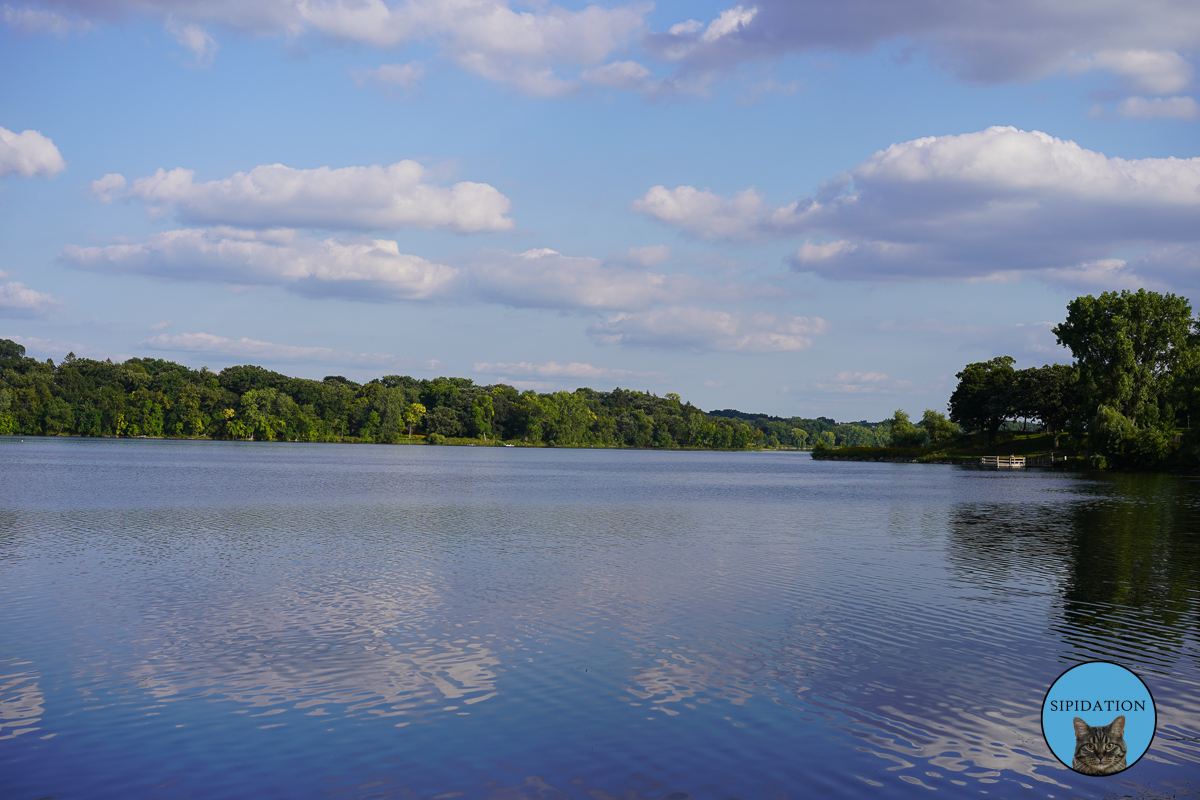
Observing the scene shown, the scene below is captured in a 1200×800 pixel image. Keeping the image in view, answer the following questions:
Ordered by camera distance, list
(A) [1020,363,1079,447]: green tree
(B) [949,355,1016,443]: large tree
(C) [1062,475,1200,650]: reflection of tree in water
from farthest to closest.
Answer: (B) [949,355,1016,443]: large tree → (A) [1020,363,1079,447]: green tree → (C) [1062,475,1200,650]: reflection of tree in water

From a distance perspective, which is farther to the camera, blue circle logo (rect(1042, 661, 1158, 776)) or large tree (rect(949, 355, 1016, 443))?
large tree (rect(949, 355, 1016, 443))

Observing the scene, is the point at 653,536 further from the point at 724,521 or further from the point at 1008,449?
the point at 1008,449

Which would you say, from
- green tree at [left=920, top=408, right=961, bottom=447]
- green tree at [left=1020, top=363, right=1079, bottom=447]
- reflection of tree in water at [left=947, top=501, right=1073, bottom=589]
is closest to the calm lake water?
reflection of tree in water at [left=947, top=501, right=1073, bottom=589]

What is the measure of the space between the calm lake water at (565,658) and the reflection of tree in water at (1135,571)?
0.16 meters

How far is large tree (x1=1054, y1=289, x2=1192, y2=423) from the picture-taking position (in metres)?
92.8

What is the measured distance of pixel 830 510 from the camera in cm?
4684

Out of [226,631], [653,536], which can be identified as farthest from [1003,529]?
[226,631]

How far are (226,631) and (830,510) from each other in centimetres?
3678

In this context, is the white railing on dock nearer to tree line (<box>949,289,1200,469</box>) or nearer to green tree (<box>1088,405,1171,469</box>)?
tree line (<box>949,289,1200,469</box>)

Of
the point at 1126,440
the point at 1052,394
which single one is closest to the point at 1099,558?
the point at 1126,440

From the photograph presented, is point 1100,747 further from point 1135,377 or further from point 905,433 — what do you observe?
point 905,433

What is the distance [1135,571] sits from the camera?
81.5ft

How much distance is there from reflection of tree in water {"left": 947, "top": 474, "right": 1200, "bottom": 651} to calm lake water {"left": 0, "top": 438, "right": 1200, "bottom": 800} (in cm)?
18

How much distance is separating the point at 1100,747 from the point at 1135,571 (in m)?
19.3
